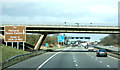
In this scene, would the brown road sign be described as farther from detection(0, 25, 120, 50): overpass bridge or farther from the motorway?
detection(0, 25, 120, 50): overpass bridge

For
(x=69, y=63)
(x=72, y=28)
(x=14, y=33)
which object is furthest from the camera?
(x=72, y=28)

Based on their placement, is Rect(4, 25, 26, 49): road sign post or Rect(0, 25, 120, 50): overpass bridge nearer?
Rect(4, 25, 26, 49): road sign post

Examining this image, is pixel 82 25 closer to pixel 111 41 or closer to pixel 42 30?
pixel 42 30

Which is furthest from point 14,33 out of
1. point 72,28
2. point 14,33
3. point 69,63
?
point 72,28

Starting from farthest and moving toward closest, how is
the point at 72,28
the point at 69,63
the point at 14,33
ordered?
the point at 72,28 → the point at 14,33 → the point at 69,63

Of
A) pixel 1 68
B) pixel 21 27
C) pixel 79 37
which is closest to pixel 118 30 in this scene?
pixel 21 27

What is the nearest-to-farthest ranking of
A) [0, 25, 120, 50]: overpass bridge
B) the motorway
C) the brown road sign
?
the motorway < the brown road sign < [0, 25, 120, 50]: overpass bridge

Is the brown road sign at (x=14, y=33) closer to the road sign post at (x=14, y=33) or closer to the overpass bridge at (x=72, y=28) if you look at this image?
the road sign post at (x=14, y=33)

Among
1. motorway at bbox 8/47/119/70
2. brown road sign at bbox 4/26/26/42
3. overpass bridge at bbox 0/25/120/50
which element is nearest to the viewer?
motorway at bbox 8/47/119/70

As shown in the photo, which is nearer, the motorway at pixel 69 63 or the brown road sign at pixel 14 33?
the motorway at pixel 69 63

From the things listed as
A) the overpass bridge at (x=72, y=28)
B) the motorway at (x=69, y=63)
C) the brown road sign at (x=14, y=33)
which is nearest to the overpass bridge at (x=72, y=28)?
the overpass bridge at (x=72, y=28)

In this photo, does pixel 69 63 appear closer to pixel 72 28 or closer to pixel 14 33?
pixel 14 33

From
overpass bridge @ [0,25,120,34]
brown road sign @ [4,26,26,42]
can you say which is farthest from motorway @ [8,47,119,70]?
overpass bridge @ [0,25,120,34]

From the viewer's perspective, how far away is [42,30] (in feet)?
189
